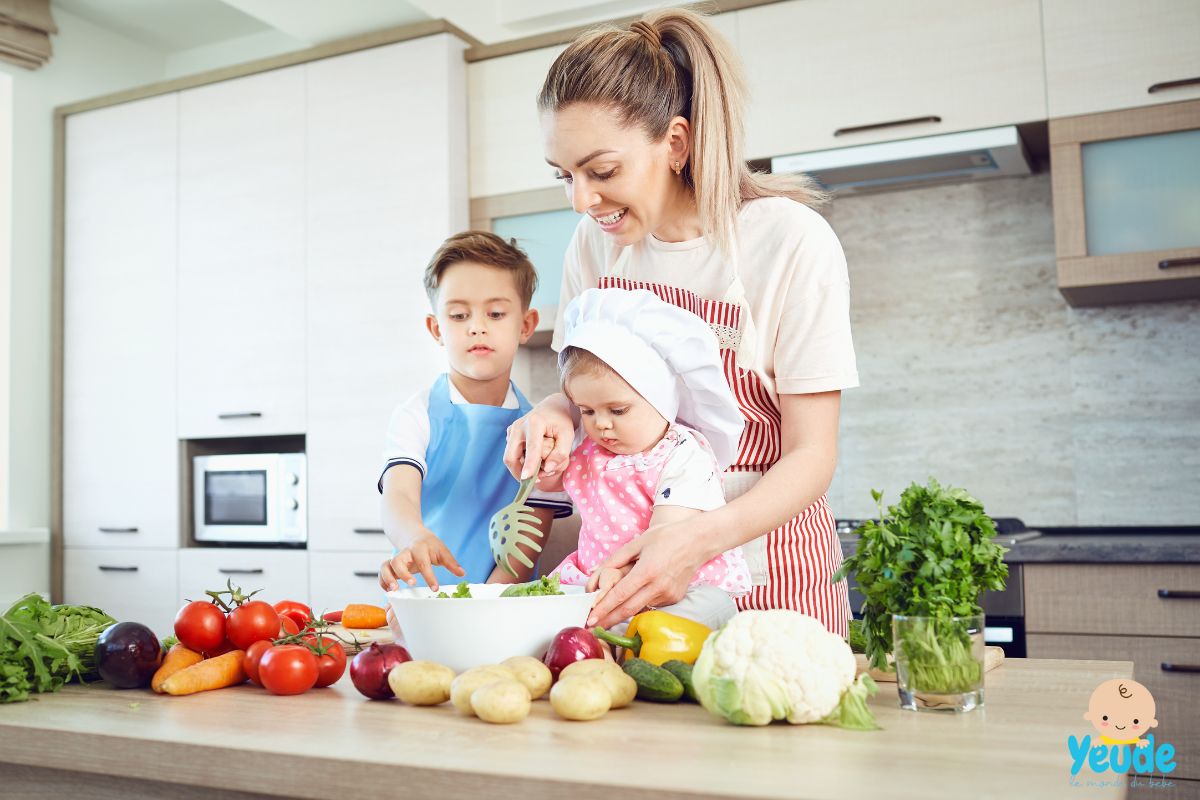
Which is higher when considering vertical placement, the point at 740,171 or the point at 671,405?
the point at 740,171

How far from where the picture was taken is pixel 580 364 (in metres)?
1.28

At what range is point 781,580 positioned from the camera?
140 cm

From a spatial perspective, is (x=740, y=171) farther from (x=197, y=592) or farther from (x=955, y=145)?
(x=197, y=592)

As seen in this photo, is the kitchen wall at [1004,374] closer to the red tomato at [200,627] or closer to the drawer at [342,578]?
the drawer at [342,578]

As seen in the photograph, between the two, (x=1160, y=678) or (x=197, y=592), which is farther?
(x=197, y=592)

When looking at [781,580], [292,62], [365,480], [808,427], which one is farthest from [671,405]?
[292,62]

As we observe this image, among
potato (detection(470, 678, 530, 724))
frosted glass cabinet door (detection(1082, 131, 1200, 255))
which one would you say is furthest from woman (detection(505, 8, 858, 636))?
frosted glass cabinet door (detection(1082, 131, 1200, 255))

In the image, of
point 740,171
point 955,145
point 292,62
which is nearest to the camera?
point 740,171

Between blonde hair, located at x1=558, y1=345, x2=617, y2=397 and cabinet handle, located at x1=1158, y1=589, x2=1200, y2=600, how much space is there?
1606 millimetres

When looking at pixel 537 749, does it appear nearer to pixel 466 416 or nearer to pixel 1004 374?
pixel 466 416

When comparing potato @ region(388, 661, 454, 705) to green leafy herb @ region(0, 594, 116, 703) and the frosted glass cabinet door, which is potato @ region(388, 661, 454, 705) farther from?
the frosted glass cabinet door

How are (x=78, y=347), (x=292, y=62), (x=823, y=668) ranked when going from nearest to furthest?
(x=823, y=668), (x=292, y=62), (x=78, y=347)

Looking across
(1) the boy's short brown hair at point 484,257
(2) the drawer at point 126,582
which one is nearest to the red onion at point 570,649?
(1) the boy's short brown hair at point 484,257

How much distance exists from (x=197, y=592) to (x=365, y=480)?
75cm
